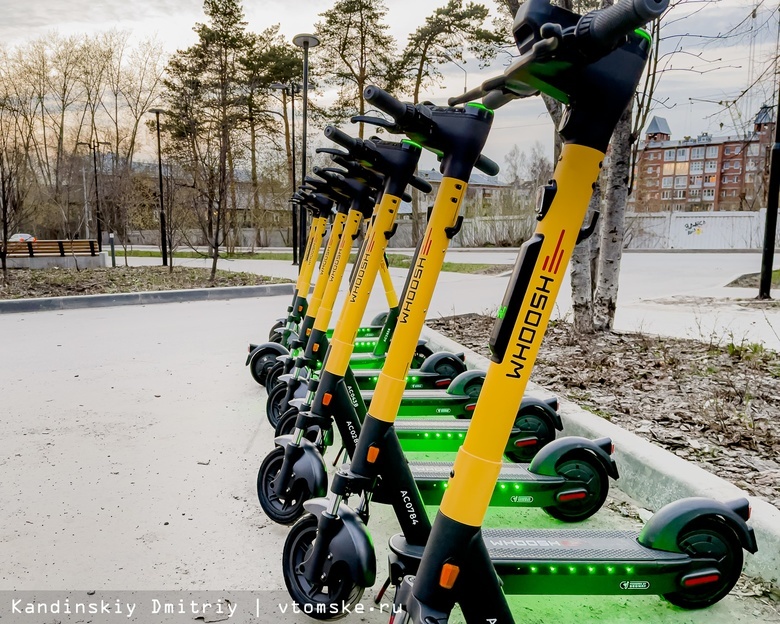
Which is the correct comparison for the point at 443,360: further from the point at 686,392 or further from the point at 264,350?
the point at 686,392

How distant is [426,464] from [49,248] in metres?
19.5

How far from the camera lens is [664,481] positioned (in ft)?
8.86

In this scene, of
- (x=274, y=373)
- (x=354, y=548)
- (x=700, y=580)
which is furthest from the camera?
(x=274, y=373)

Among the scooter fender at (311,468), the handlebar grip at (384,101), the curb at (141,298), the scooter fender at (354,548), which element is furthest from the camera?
the curb at (141,298)

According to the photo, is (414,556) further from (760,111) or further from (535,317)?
(760,111)

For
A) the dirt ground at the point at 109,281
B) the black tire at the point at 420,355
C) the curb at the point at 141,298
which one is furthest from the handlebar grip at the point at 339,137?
the dirt ground at the point at 109,281

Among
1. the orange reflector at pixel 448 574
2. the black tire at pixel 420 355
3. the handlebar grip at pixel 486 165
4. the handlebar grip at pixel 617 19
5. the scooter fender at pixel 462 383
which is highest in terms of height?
the handlebar grip at pixel 617 19

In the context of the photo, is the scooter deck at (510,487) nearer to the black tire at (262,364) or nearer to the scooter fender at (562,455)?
the scooter fender at (562,455)

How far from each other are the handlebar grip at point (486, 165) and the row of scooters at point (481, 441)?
14 mm

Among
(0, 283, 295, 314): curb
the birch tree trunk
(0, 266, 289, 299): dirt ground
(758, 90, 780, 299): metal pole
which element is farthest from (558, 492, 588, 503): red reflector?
(0, 266, 289, 299): dirt ground

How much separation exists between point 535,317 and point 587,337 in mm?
4734

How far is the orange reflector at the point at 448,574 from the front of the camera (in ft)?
4.79

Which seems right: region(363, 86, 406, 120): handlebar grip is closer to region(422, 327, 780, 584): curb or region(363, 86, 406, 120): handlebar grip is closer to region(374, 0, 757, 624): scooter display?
region(374, 0, 757, 624): scooter display

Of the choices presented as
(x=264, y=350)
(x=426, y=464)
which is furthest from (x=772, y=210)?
(x=426, y=464)
